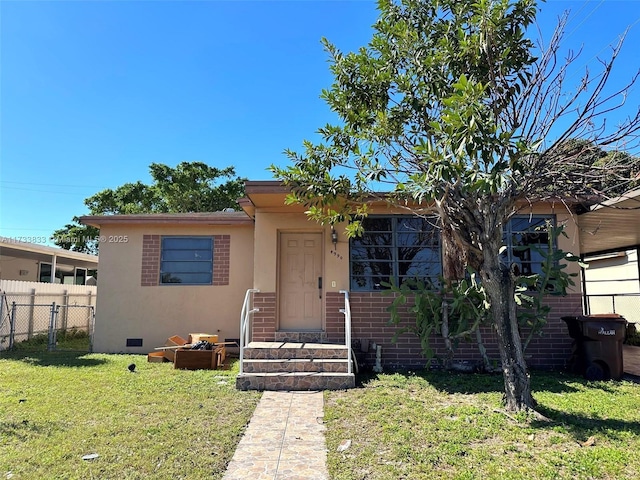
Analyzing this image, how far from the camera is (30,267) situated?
660 inches

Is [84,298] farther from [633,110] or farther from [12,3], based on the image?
[633,110]

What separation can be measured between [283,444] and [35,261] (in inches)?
681

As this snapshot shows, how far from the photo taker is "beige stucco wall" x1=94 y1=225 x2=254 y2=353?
31.1 ft

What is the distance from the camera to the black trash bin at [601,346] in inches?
261

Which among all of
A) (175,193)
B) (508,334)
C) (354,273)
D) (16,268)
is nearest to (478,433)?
(508,334)

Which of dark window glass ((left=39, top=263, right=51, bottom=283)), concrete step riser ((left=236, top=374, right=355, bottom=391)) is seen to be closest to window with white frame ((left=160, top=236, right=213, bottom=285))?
concrete step riser ((left=236, top=374, right=355, bottom=391))

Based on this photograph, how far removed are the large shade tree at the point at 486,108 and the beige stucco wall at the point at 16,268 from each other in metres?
15.6

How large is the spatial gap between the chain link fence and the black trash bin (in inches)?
416

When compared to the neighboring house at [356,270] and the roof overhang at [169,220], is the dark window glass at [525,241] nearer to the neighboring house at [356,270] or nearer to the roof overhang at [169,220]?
the neighboring house at [356,270]

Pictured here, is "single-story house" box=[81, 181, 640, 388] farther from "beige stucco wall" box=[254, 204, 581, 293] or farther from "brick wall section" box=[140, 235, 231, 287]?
"brick wall section" box=[140, 235, 231, 287]

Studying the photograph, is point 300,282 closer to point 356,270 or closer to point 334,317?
point 334,317

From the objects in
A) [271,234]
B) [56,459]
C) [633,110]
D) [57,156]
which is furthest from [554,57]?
[57,156]

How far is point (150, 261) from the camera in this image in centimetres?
965

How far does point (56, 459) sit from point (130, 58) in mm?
9538
